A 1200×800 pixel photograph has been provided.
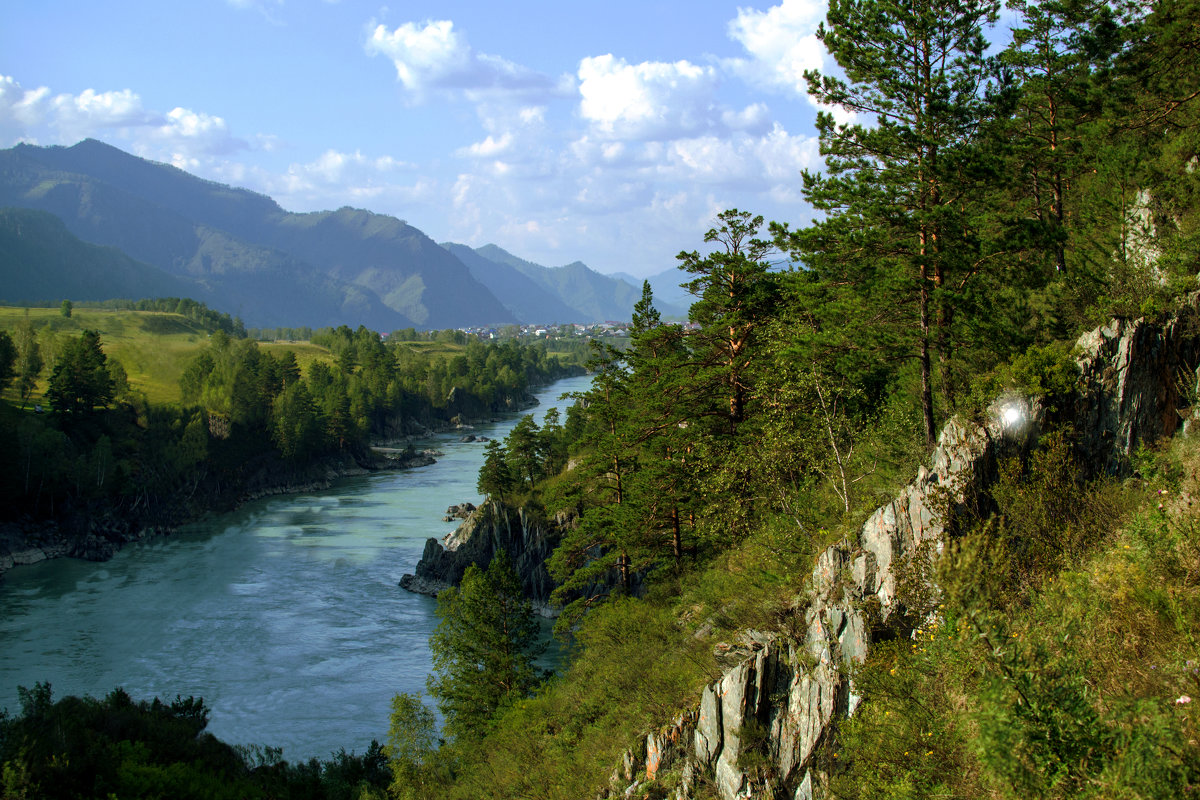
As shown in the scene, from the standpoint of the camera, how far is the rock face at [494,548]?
47.7m

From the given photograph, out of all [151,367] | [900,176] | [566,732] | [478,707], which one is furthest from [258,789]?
[151,367]

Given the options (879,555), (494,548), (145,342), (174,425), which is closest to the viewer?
(879,555)

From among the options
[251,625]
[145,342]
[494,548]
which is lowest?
[251,625]

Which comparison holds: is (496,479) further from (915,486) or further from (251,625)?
(915,486)

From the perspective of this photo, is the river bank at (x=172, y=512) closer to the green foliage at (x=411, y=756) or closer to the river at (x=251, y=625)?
the river at (x=251, y=625)

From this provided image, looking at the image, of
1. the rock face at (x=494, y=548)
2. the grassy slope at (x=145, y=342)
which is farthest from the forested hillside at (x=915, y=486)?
the grassy slope at (x=145, y=342)

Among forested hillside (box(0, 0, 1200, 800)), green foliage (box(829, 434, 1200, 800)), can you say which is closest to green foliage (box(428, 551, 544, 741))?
forested hillside (box(0, 0, 1200, 800))

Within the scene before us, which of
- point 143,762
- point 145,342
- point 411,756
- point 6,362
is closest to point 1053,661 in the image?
point 411,756

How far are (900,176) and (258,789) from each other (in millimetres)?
24889

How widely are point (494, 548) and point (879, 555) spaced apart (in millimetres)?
39116

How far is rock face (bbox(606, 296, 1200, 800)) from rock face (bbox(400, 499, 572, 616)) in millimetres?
34528

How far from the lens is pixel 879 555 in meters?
12.7

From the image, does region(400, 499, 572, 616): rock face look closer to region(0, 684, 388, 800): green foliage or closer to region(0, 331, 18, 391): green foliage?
region(0, 684, 388, 800): green foliage

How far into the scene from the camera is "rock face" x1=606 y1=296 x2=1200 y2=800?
39.2ft
